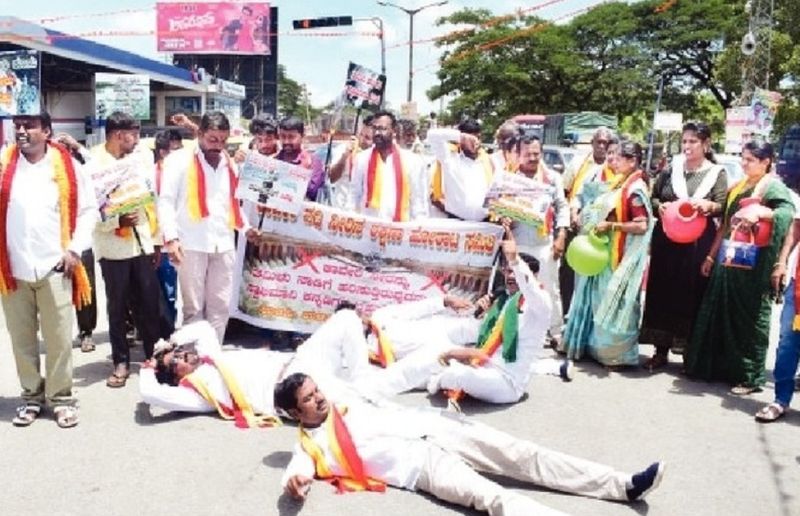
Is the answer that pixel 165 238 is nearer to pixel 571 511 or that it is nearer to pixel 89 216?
pixel 89 216

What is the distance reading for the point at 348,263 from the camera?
232 inches

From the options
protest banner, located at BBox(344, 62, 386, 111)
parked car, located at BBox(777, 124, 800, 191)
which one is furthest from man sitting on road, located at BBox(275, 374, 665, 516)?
parked car, located at BBox(777, 124, 800, 191)

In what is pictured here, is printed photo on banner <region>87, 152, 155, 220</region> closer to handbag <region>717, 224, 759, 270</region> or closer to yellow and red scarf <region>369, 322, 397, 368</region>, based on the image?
yellow and red scarf <region>369, 322, 397, 368</region>

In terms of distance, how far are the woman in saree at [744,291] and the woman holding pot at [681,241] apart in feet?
0.61

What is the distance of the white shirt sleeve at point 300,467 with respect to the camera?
3.32 metres

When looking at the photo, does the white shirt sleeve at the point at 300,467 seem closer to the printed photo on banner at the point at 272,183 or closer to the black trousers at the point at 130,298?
the black trousers at the point at 130,298

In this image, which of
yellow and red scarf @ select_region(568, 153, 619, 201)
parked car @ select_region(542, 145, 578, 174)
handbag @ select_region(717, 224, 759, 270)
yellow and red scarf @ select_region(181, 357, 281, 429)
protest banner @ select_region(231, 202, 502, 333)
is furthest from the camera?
parked car @ select_region(542, 145, 578, 174)

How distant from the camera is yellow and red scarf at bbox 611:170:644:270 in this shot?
553cm

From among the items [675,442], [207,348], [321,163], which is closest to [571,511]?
[675,442]

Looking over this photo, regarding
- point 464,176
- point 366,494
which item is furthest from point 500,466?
point 464,176

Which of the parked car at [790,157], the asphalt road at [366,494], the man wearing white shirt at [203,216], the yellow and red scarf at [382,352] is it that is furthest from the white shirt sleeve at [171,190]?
the parked car at [790,157]

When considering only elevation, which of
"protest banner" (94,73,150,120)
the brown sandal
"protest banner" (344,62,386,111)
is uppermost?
"protest banner" (94,73,150,120)

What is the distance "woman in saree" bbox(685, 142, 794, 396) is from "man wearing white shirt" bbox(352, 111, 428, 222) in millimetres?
2150

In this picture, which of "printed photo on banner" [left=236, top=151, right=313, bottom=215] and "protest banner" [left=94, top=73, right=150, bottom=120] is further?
"protest banner" [left=94, top=73, right=150, bottom=120]
